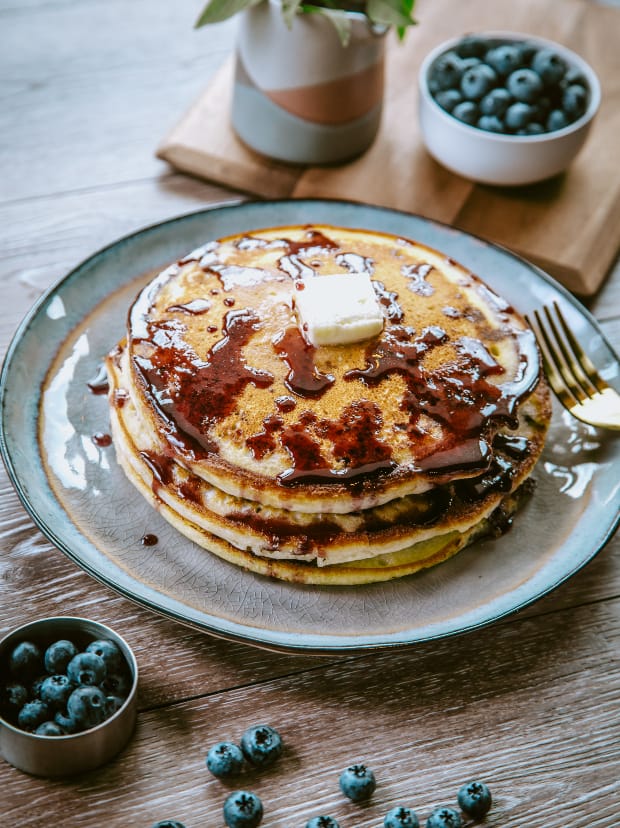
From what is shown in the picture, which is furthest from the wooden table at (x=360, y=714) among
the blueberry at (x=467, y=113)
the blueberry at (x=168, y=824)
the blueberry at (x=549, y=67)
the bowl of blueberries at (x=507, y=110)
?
the blueberry at (x=549, y=67)

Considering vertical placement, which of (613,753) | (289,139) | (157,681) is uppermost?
(289,139)

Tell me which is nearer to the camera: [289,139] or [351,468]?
[351,468]

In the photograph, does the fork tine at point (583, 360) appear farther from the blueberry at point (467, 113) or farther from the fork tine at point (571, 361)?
the blueberry at point (467, 113)

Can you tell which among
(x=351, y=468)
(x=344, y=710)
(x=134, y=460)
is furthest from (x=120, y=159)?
(x=344, y=710)

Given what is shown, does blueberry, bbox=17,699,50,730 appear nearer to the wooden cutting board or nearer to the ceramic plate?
the ceramic plate

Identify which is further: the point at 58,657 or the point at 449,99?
the point at 449,99

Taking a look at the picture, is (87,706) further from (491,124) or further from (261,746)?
(491,124)

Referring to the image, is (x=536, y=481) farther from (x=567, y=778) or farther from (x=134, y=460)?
(x=134, y=460)

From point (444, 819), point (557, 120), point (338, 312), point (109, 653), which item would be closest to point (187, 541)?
point (109, 653)

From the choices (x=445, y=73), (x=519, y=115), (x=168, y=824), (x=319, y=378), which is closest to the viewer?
(x=168, y=824)
